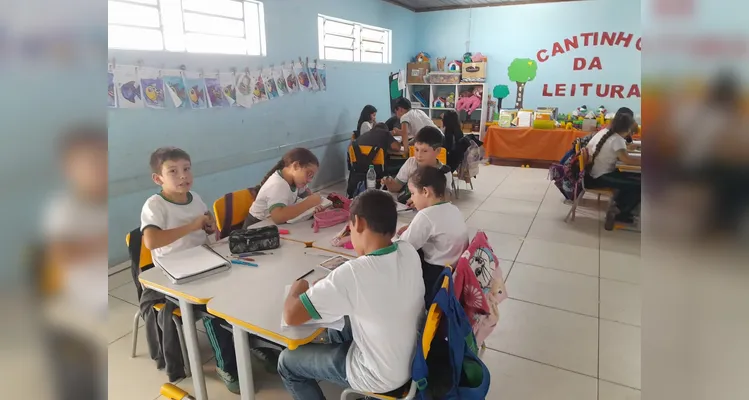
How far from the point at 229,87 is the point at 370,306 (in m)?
3.35

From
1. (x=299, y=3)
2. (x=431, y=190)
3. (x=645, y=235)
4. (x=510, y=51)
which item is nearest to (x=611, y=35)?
(x=510, y=51)

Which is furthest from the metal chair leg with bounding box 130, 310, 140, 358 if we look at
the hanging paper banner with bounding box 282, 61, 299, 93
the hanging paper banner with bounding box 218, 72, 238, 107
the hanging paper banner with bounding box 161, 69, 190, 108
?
the hanging paper banner with bounding box 282, 61, 299, 93

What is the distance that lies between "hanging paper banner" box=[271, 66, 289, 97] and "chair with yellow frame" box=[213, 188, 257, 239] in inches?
91.9

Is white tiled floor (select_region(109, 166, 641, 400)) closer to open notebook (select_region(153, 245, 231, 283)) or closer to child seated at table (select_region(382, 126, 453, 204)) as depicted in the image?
open notebook (select_region(153, 245, 231, 283))

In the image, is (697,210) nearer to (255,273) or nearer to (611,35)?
(255,273)

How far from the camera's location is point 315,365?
1491 millimetres

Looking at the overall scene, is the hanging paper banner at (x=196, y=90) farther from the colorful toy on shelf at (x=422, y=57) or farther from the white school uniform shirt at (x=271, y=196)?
the colorful toy on shelf at (x=422, y=57)

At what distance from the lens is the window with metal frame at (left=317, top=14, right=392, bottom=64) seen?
5348mm

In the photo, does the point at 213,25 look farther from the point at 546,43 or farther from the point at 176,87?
the point at 546,43

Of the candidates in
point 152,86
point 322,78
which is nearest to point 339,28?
point 322,78

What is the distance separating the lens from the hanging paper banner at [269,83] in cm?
441

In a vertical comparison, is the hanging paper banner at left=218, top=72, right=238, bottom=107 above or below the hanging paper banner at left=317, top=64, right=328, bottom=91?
below

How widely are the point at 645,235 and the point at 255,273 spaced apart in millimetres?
1615

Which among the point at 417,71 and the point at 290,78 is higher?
the point at 417,71
